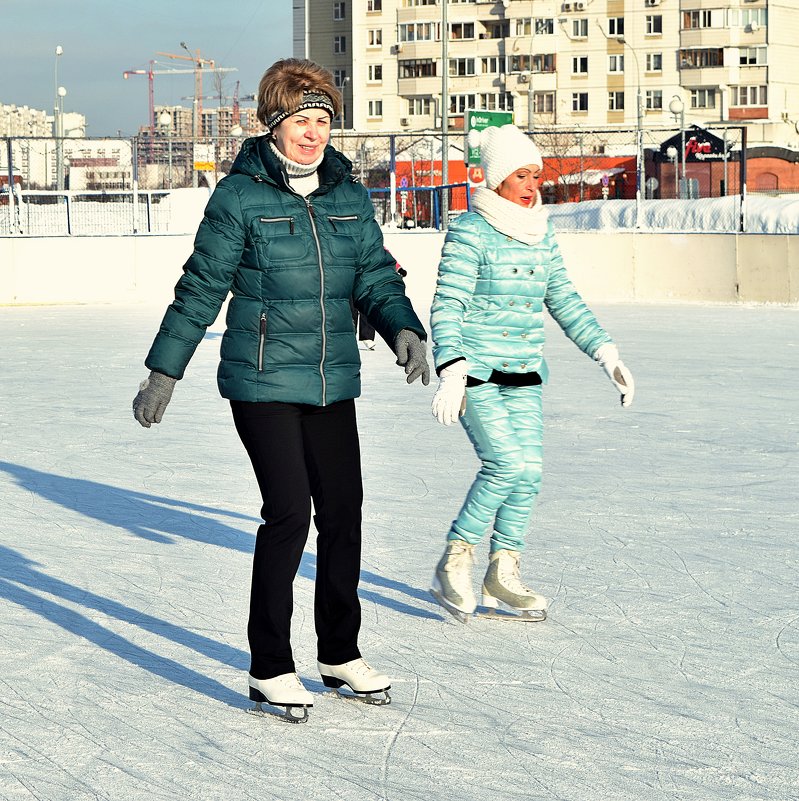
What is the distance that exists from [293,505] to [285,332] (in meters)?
0.40

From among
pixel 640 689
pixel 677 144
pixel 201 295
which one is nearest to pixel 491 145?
pixel 201 295

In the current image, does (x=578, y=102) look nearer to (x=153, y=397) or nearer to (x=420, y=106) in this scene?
(x=420, y=106)

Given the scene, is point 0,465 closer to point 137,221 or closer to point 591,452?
point 591,452

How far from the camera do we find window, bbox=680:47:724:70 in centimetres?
6925

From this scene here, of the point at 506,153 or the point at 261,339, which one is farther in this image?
the point at 506,153

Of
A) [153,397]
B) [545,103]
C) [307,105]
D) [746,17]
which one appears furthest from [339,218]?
[545,103]

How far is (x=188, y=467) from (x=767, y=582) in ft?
10.5

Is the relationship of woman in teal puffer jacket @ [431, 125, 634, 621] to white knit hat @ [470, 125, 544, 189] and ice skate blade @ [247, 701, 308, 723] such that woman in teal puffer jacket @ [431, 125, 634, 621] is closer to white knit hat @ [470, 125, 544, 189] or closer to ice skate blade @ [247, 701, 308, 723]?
white knit hat @ [470, 125, 544, 189]

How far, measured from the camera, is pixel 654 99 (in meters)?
70.8

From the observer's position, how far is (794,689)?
363 centimetres

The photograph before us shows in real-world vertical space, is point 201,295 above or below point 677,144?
below

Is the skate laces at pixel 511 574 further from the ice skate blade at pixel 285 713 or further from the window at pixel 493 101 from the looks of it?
the window at pixel 493 101

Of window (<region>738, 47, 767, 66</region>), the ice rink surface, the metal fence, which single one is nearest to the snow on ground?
the metal fence

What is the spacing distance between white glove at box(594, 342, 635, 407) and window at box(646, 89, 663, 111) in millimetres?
67785
